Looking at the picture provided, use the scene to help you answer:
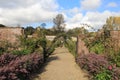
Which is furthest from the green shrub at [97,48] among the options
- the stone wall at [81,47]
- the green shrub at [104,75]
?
the green shrub at [104,75]

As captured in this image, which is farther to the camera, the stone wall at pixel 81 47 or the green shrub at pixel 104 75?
the stone wall at pixel 81 47

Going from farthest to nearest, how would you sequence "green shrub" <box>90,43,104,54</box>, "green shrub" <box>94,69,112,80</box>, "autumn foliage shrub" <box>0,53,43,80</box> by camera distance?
1. "green shrub" <box>90,43,104,54</box>
2. "green shrub" <box>94,69,112,80</box>
3. "autumn foliage shrub" <box>0,53,43,80</box>

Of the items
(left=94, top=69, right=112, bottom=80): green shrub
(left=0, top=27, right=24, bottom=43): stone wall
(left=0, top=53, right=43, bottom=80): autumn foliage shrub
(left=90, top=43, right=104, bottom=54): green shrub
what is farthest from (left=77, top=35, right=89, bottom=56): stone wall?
(left=94, top=69, right=112, bottom=80): green shrub

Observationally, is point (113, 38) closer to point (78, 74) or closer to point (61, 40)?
point (78, 74)

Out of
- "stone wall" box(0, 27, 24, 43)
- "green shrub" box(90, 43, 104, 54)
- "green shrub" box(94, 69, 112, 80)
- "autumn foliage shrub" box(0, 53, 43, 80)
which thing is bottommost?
"green shrub" box(94, 69, 112, 80)

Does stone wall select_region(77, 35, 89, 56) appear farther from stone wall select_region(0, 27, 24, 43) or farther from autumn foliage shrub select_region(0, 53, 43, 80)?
autumn foliage shrub select_region(0, 53, 43, 80)

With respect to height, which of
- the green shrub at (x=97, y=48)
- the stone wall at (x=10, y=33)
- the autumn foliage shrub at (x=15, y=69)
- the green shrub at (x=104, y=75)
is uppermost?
the stone wall at (x=10, y=33)

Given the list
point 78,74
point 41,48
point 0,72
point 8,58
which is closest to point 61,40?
point 41,48

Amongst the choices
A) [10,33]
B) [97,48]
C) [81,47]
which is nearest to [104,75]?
[97,48]

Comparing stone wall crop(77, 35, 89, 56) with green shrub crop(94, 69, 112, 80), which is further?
stone wall crop(77, 35, 89, 56)

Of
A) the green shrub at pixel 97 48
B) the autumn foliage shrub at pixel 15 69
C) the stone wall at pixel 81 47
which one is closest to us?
the autumn foliage shrub at pixel 15 69

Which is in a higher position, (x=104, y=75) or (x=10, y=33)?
(x=10, y=33)

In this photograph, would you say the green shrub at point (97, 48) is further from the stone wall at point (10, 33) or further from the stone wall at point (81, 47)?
the stone wall at point (10, 33)

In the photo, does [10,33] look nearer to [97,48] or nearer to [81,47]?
[81,47]
